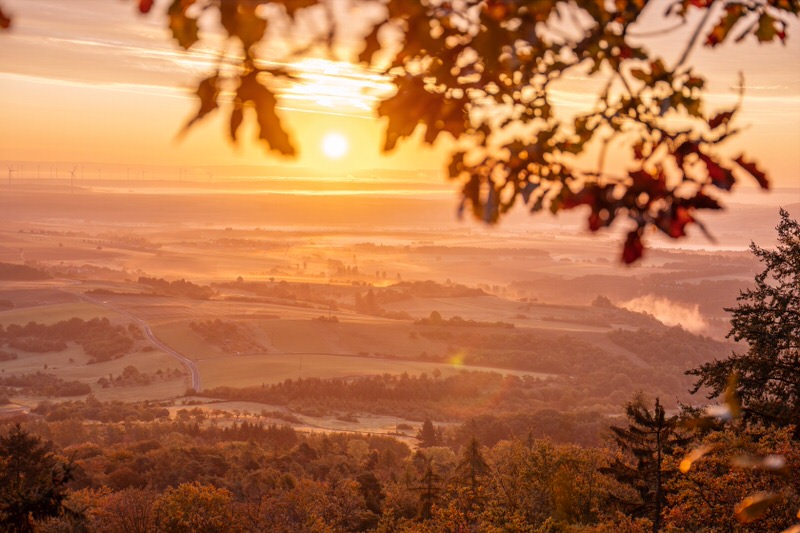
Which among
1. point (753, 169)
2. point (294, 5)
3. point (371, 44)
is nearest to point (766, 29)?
point (753, 169)

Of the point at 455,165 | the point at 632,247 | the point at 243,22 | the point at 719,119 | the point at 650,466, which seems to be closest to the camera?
the point at 243,22

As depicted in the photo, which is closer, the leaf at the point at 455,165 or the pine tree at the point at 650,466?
the leaf at the point at 455,165

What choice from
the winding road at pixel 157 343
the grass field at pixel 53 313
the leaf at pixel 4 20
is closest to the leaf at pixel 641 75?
the leaf at pixel 4 20

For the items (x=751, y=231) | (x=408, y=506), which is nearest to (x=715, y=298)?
(x=751, y=231)

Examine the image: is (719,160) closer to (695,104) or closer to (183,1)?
(695,104)

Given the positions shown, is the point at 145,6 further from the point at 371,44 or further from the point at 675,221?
the point at 675,221

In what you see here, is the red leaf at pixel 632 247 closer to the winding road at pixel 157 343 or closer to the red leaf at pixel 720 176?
the red leaf at pixel 720 176

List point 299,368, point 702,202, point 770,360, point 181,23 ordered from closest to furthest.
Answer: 1. point 181,23
2. point 702,202
3. point 770,360
4. point 299,368
